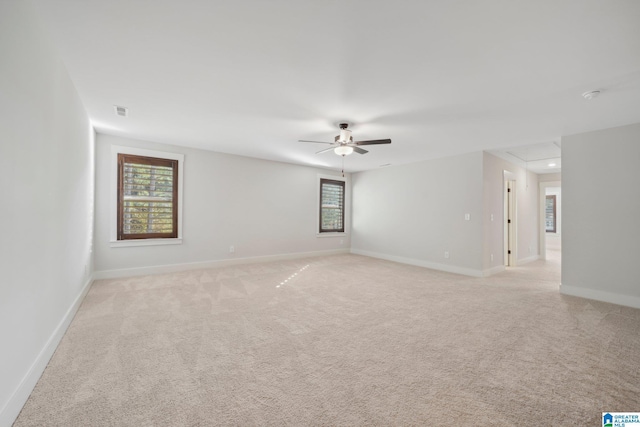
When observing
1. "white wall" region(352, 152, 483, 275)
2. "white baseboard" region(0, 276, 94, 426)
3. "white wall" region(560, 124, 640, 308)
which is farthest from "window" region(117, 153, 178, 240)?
"white wall" region(560, 124, 640, 308)

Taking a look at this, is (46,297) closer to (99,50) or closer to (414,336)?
(99,50)

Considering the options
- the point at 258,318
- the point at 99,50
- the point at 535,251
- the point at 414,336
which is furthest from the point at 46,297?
the point at 535,251

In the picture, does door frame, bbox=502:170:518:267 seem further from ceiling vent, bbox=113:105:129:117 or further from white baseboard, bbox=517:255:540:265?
ceiling vent, bbox=113:105:129:117

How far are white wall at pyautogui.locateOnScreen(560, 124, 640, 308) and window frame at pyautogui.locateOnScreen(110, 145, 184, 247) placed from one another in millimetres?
6575

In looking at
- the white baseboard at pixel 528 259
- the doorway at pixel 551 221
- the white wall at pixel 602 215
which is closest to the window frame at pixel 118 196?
the white wall at pixel 602 215

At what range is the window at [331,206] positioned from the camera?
7.23 metres

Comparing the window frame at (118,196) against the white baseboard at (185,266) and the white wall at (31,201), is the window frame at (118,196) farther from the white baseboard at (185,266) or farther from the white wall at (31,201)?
the white wall at (31,201)

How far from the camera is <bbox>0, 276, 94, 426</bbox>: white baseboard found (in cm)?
140

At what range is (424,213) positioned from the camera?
588 cm

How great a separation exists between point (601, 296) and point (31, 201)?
6367mm

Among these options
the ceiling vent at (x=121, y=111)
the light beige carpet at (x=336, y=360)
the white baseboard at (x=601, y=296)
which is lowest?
the light beige carpet at (x=336, y=360)

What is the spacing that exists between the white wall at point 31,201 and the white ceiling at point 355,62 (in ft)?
1.13

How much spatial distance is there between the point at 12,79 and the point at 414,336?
→ 345 centimetres

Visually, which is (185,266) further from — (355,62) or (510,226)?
(510,226)
